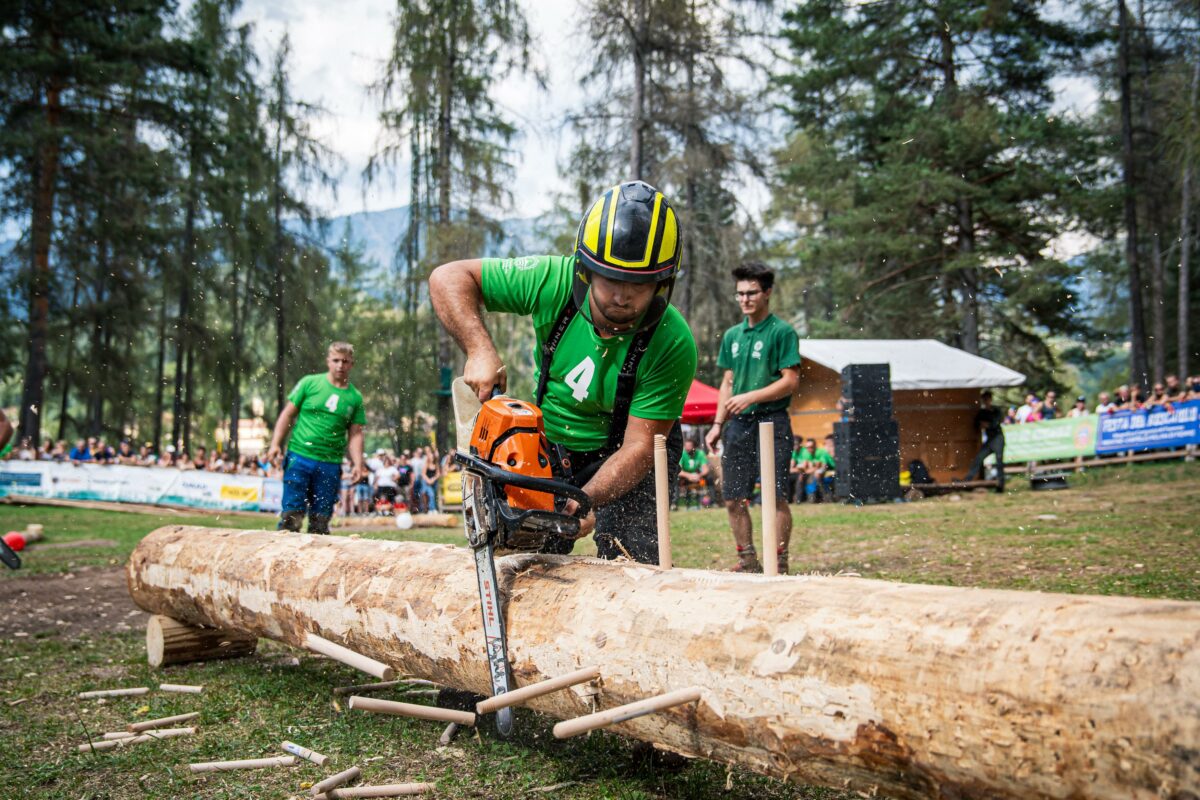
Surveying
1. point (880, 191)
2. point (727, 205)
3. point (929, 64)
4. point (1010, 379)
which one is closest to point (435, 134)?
point (727, 205)

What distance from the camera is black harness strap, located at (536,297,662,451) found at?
327 cm

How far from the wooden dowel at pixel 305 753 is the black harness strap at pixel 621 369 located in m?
1.51

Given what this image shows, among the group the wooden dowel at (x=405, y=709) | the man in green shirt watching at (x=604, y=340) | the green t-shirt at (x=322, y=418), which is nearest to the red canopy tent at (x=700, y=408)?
the green t-shirt at (x=322, y=418)

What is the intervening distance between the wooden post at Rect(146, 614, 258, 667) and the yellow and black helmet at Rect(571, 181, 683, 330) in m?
3.16

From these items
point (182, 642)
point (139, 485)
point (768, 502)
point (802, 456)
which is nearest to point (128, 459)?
point (139, 485)

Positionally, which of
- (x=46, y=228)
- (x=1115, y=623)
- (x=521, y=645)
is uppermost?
(x=46, y=228)

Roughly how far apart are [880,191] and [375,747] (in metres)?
18.7

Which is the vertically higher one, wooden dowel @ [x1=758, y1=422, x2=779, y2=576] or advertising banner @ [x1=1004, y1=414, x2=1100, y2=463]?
advertising banner @ [x1=1004, y1=414, x2=1100, y2=463]

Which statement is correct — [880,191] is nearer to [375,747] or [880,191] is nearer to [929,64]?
[929,64]

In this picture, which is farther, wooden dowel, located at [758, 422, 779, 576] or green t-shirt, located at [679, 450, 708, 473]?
green t-shirt, located at [679, 450, 708, 473]

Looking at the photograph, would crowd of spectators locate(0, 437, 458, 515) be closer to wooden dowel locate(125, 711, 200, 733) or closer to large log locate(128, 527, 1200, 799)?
wooden dowel locate(125, 711, 200, 733)

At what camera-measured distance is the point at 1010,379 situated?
15.9 metres

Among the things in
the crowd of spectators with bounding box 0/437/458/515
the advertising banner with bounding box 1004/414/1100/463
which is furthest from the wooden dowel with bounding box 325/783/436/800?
the advertising banner with bounding box 1004/414/1100/463

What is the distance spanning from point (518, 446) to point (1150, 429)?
51.4 feet
